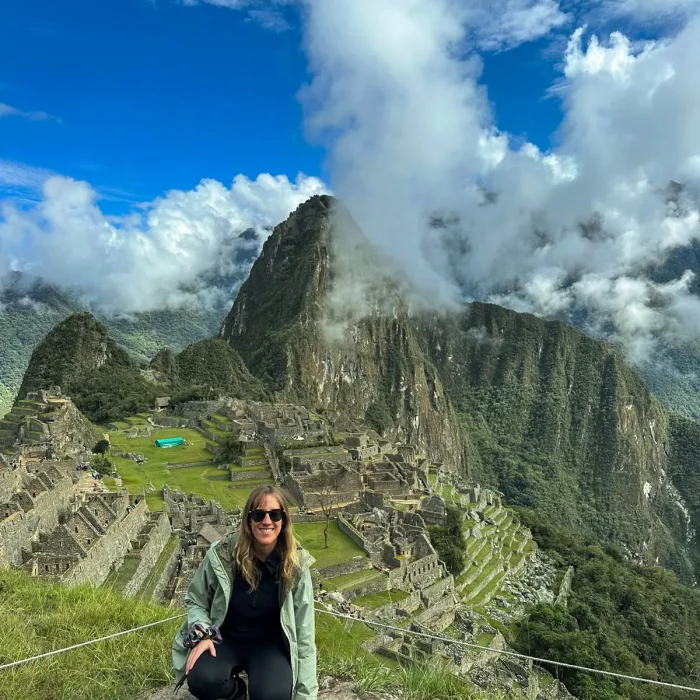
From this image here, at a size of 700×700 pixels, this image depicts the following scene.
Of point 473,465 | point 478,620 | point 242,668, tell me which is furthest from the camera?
point 473,465

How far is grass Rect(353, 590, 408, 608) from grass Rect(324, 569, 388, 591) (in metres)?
0.58

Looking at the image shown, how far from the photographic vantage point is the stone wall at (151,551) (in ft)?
47.9

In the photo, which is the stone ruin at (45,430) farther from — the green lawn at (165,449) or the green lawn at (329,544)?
the green lawn at (329,544)

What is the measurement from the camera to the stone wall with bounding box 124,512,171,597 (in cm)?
1459

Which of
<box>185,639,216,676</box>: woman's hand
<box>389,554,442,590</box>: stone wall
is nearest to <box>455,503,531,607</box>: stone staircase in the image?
<box>389,554,442,590</box>: stone wall

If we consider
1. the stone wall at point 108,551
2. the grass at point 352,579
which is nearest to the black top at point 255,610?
the stone wall at point 108,551

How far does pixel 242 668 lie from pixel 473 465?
13887 cm

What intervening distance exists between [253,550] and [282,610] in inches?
20.8

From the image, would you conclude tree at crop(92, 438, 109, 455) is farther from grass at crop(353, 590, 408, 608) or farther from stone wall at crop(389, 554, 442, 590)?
grass at crop(353, 590, 408, 608)

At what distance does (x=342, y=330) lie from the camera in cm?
14312

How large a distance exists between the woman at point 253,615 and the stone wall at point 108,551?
324 inches

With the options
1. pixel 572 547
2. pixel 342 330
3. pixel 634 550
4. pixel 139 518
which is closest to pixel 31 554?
pixel 139 518

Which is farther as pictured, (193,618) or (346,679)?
(346,679)

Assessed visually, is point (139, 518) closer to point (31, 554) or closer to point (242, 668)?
point (31, 554)
